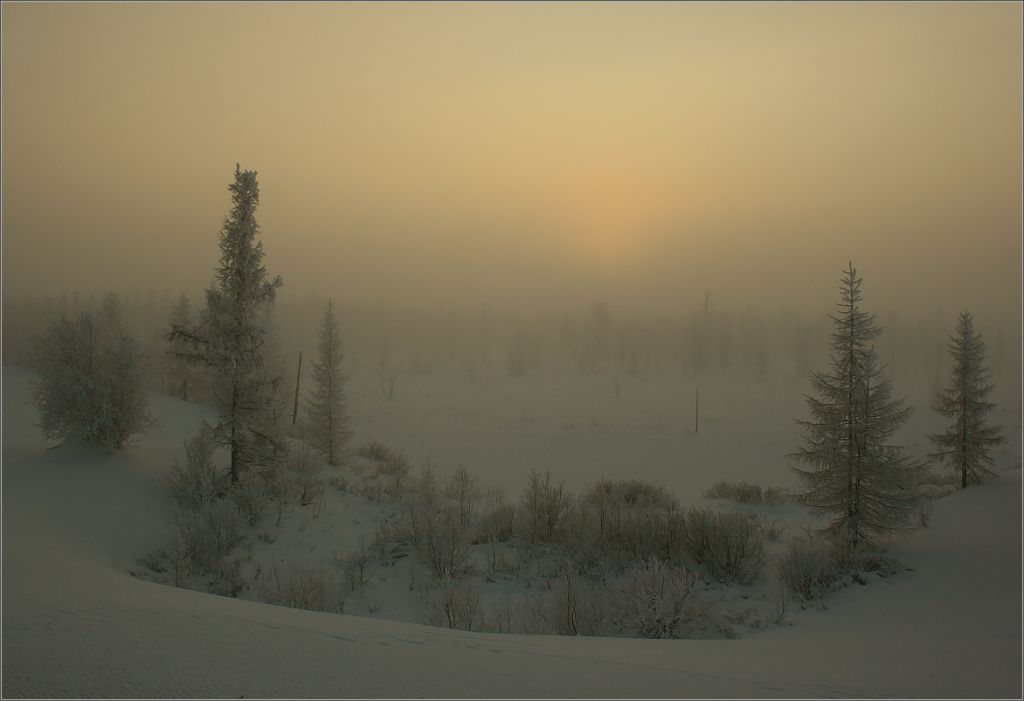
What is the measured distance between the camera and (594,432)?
44.9 metres

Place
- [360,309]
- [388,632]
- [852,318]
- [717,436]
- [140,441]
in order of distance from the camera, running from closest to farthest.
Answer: [388,632], [852,318], [140,441], [717,436], [360,309]

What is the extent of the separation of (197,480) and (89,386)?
5.61 metres

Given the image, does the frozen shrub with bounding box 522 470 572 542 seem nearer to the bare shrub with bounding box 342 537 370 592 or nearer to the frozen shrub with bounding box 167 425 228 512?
the bare shrub with bounding box 342 537 370 592

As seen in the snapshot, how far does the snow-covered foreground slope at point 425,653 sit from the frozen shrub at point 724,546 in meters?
2.34

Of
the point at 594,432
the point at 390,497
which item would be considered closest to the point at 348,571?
the point at 390,497

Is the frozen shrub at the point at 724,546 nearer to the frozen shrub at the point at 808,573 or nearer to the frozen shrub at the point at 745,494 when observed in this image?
the frozen shrub at the point at 808,573

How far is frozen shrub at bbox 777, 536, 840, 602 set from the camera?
1127cm

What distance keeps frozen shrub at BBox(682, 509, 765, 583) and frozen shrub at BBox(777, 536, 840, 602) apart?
29.4 inches

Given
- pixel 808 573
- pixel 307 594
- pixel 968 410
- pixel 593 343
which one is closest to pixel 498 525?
pixel 307 594

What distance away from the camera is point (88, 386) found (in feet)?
59.1

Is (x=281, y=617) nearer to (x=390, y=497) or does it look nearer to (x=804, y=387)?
(x=390, y=497)

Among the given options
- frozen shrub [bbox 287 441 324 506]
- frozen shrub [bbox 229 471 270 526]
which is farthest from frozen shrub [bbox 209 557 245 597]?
frozen shrub [bbox 287 441 324 506]

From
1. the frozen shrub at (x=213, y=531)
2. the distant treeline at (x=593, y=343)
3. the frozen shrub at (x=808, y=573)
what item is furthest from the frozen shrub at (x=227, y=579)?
the distant treeline at (x=593, y=343)

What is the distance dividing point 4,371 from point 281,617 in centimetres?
4331
